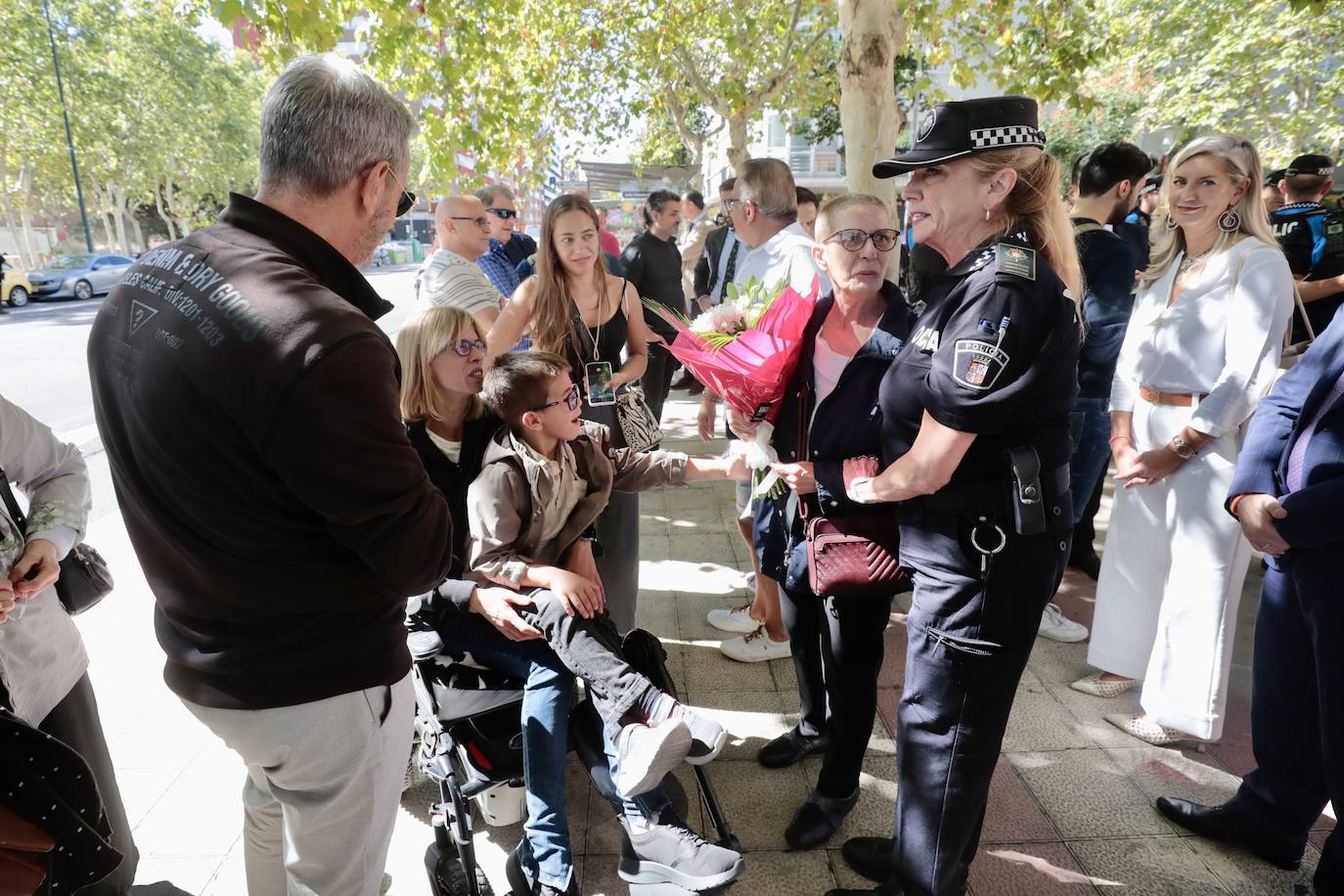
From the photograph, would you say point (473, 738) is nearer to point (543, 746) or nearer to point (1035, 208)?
point (543, 746)

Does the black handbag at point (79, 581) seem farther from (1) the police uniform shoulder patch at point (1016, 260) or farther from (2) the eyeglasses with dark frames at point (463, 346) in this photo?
(1) the police uniform shoulder patch at point (1016, 260)

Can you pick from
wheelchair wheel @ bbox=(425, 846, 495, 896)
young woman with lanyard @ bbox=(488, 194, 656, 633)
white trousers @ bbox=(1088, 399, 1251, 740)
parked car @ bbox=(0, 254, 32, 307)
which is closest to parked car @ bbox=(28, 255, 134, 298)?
parked car @ bbox=(0, 254, 32, 307)

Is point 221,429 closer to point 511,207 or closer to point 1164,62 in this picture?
point 511,207

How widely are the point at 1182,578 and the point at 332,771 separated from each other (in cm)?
294

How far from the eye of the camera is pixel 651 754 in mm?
1975

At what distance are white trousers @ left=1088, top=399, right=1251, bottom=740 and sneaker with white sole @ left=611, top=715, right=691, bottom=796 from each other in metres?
2.04

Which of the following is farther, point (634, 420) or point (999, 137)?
point (634, 420)

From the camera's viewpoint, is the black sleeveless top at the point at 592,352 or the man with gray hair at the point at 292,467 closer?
the man with gray hair at the point at 292,467

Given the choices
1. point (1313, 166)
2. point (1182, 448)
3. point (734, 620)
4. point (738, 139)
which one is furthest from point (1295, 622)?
point (738, 139)

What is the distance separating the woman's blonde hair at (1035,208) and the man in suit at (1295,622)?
846 millimetres

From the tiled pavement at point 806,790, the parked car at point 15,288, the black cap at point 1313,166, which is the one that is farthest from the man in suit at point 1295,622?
the parked car at point 15,288

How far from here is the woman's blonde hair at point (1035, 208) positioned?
1760mm

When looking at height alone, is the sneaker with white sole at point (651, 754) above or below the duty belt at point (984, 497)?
below

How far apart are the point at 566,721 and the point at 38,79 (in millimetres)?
33850
